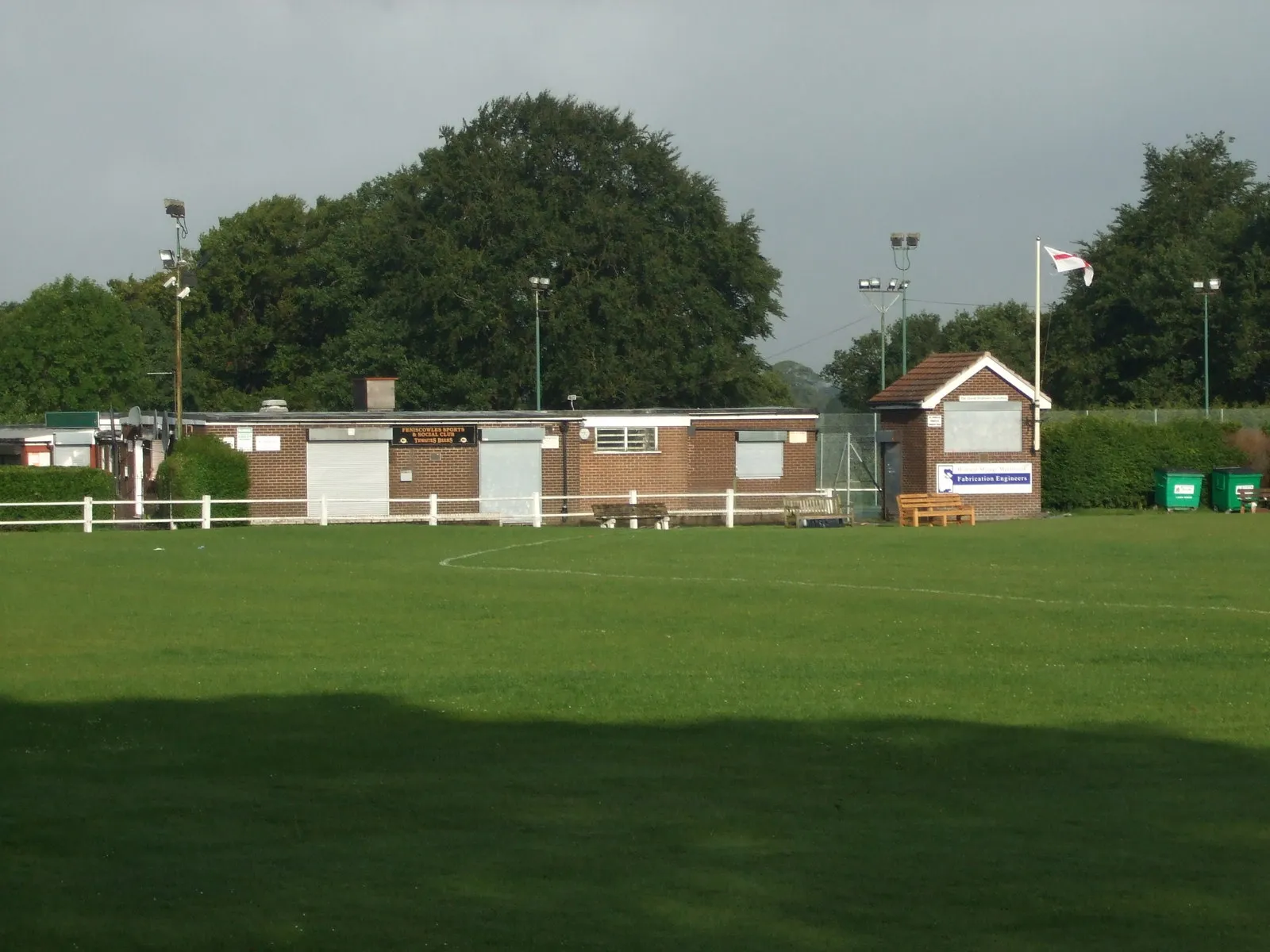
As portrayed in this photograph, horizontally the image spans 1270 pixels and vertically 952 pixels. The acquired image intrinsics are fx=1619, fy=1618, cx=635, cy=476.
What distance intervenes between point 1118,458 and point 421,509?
66.0 feet

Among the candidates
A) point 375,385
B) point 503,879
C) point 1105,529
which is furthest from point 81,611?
point 375,385

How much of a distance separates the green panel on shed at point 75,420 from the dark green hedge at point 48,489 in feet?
24.3

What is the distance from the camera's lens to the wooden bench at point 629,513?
42406 mm

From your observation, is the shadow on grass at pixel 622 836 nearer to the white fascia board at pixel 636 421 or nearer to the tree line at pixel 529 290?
the white fascia board at pixel 636 421

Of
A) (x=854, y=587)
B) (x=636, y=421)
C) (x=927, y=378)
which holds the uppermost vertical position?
(x=927, y=378)

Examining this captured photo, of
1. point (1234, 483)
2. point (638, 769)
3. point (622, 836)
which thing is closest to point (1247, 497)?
point (1234, 483)

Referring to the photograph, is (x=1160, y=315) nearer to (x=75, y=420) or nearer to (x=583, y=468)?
(x=583, y=468)

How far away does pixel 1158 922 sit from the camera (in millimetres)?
6371

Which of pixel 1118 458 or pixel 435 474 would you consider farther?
pixel 1118 458

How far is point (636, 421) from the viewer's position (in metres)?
47.2

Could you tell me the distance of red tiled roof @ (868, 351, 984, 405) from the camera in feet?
143

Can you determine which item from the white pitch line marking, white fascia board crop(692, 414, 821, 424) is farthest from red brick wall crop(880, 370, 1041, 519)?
the white pitch line marking

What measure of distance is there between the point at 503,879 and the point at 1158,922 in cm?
273

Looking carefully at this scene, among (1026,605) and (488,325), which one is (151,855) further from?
(488,325)
